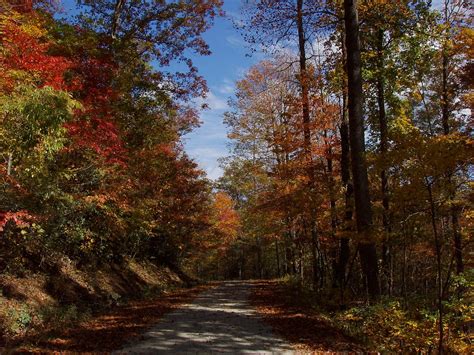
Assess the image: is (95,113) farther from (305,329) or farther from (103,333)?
(305,329)

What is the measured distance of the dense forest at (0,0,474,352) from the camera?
23.6 feet

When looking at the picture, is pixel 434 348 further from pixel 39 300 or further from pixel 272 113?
pixel 272 113

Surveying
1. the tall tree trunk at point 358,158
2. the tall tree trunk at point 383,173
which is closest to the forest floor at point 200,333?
the tall tree trunk at point 358,158

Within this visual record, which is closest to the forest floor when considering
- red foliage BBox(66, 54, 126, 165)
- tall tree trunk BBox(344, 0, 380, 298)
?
tall tree trunk BBox(344, 0, 380, 298)

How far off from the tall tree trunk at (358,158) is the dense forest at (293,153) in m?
0.03

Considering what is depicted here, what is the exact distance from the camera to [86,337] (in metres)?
7.87

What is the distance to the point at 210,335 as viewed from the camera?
8.27m

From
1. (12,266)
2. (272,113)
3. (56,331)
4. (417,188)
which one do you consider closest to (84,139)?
(12,266)

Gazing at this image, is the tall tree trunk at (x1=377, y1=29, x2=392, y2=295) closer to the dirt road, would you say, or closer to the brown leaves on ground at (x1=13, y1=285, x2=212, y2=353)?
the dirt road

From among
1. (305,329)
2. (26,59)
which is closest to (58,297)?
(26,59)

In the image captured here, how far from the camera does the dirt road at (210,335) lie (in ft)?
23.2

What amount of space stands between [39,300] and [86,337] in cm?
298

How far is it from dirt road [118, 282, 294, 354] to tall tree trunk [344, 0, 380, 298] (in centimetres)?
275

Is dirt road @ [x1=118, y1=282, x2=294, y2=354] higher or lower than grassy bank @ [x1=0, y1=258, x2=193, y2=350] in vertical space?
lower
